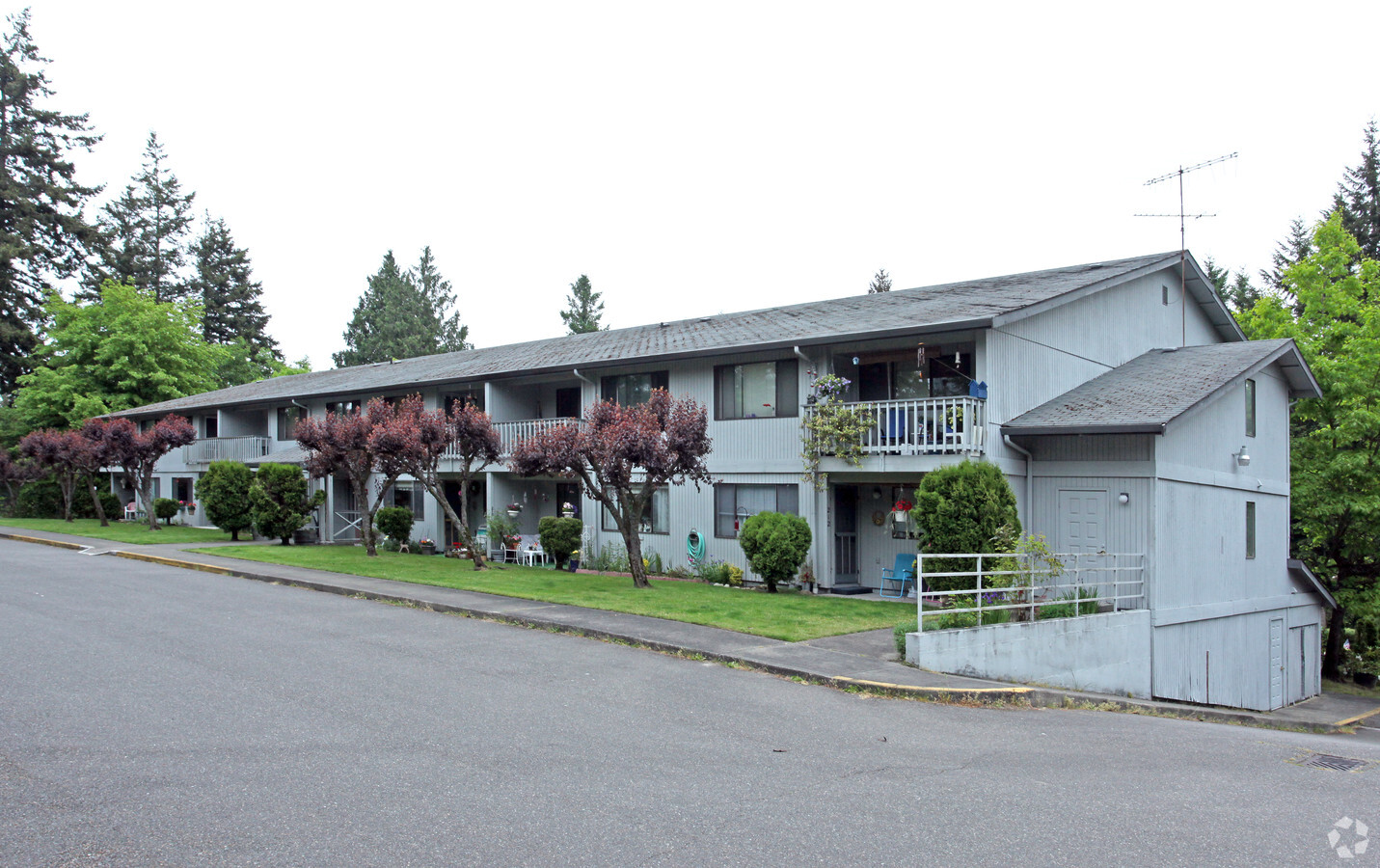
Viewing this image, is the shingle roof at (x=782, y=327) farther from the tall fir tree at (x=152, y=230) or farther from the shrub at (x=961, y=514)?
the tall fir tree at (x=152, y=230)

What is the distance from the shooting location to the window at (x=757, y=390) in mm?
19078

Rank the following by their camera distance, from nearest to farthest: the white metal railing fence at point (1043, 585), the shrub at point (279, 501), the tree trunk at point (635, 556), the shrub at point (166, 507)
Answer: the white metal railing fence at point (1043, 585) → the tree trunk at point (635, 556) → the shrub at point (279, 501) → the shrub at point (166, 507)

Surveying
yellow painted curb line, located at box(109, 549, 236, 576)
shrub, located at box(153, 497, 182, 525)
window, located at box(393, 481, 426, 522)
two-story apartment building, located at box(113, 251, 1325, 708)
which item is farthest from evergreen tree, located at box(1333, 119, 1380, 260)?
shrub, located at box(153, 497, 182, 525)

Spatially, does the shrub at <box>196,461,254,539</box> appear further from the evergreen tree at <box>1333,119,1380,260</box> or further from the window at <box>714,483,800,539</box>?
the evergreen tree at <box>1333,119,1380,260</box>

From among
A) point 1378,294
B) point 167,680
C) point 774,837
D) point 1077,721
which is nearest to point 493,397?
point 167,680

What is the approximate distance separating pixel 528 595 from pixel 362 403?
17670 mm

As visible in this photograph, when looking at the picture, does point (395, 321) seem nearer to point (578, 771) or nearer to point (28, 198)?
point (28, 198)

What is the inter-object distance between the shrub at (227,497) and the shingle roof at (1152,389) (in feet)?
77.8

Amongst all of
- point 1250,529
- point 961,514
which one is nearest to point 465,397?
point 961,514

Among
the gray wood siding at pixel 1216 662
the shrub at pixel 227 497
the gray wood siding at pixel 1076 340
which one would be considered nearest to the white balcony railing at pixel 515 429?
the shrub at pixel 227 497

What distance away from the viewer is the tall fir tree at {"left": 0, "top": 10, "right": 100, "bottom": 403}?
161 ft

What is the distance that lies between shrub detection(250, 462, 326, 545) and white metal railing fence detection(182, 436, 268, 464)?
796 cm

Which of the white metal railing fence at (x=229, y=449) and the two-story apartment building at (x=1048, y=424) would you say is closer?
the two-story apartment building at (x=1048, y=424)

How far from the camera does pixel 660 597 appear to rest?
15805 millimetres
